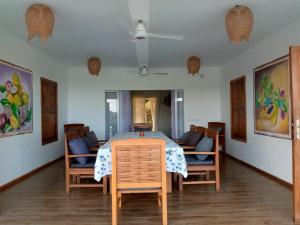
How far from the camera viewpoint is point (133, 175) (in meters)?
2.72

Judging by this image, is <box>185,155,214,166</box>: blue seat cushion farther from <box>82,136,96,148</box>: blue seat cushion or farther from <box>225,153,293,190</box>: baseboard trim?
<box>82,136,96,148</box>: blue seat cushion

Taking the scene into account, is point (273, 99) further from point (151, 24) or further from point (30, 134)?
point (30, 134)

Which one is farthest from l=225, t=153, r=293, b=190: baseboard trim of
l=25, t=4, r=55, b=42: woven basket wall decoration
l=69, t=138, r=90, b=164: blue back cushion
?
l=25, t=4, r=55, b=42: woven basket wall decoration

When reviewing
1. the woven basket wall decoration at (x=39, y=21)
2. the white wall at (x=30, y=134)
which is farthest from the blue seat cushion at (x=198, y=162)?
the white wall at (x=30, y=134)

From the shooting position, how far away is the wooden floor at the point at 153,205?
9.75 feet

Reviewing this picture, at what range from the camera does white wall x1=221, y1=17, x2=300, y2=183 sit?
13.7ft

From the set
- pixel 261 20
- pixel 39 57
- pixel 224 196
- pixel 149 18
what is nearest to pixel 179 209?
pixel 224 196

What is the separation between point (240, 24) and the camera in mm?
3148

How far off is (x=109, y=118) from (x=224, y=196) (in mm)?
4814

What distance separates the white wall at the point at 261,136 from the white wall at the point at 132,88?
2.64 feet

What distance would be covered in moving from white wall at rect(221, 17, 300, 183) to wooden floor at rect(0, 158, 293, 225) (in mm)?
374

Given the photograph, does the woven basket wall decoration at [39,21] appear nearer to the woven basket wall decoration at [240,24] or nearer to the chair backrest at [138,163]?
the chair backrest at [138,163]

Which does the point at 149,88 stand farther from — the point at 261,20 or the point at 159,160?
the point at 159,160

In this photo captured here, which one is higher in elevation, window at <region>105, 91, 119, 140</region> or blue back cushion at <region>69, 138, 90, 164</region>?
window at <region>105, 91, 119, 140</region>
